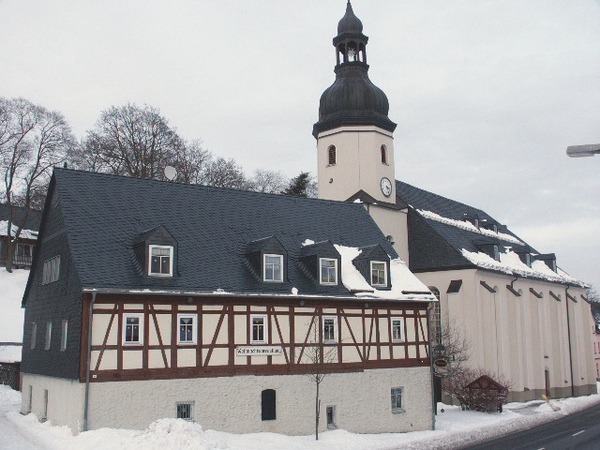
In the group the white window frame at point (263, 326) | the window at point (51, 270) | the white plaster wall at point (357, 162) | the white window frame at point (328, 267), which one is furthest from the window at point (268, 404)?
the white plaster wall at point (357, 162)

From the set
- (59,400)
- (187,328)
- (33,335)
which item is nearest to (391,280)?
(187,328)

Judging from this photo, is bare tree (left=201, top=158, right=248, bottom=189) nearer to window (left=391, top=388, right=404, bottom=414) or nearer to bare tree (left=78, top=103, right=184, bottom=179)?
bare tree (left=78, top=103, right=184, bottom=179)

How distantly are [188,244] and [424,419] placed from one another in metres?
12.4

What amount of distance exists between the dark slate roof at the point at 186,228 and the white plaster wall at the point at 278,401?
332 cm

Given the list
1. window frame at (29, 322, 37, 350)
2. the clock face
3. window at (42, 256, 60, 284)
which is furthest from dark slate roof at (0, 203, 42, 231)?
window at (42, 256, 60, 284)

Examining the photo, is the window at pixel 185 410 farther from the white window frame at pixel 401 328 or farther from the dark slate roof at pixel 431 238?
the dark slate roof at pixel 431 238

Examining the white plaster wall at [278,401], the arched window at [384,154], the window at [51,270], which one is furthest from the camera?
the arched window at [384,154]

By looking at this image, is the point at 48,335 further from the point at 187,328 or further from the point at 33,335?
the point at 187,328

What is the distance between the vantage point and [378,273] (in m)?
30.7

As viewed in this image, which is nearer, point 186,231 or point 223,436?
point 223,436

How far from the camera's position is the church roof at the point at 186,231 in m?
24.3

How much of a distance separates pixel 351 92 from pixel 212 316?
20.5m

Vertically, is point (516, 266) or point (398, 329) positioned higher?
point (516, 266)

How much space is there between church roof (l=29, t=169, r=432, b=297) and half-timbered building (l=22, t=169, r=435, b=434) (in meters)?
0.06
